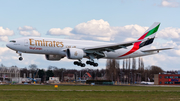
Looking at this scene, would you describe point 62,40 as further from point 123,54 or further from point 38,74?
point 38,74

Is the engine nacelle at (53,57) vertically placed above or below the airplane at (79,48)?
below

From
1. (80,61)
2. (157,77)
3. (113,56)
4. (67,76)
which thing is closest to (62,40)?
(80,61)

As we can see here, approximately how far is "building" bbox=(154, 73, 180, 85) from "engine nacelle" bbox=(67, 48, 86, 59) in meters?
72.8

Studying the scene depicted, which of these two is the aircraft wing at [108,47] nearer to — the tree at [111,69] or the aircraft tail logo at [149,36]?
the aircraft tail logo at [149,36]

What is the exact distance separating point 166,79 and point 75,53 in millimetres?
77394

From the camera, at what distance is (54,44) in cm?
4369

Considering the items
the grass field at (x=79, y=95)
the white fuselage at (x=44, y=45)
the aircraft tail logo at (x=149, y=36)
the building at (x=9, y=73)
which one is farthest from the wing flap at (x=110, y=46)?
the building at (x=9, y=73)

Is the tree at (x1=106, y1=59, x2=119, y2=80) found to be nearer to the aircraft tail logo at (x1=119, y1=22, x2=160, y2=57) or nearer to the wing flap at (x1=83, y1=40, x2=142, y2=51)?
the aircraft tail logo at (x1=119, y1=22, x2=160, y2=57)

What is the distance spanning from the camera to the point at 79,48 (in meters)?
46.3

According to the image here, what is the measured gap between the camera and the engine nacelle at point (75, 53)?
145ft

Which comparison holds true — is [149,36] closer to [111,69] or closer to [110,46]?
[110,46]

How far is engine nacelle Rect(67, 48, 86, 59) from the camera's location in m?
44.3

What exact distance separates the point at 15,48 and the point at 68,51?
28.1 feet

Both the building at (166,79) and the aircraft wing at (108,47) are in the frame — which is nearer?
the aircraft wing at (108,47)
